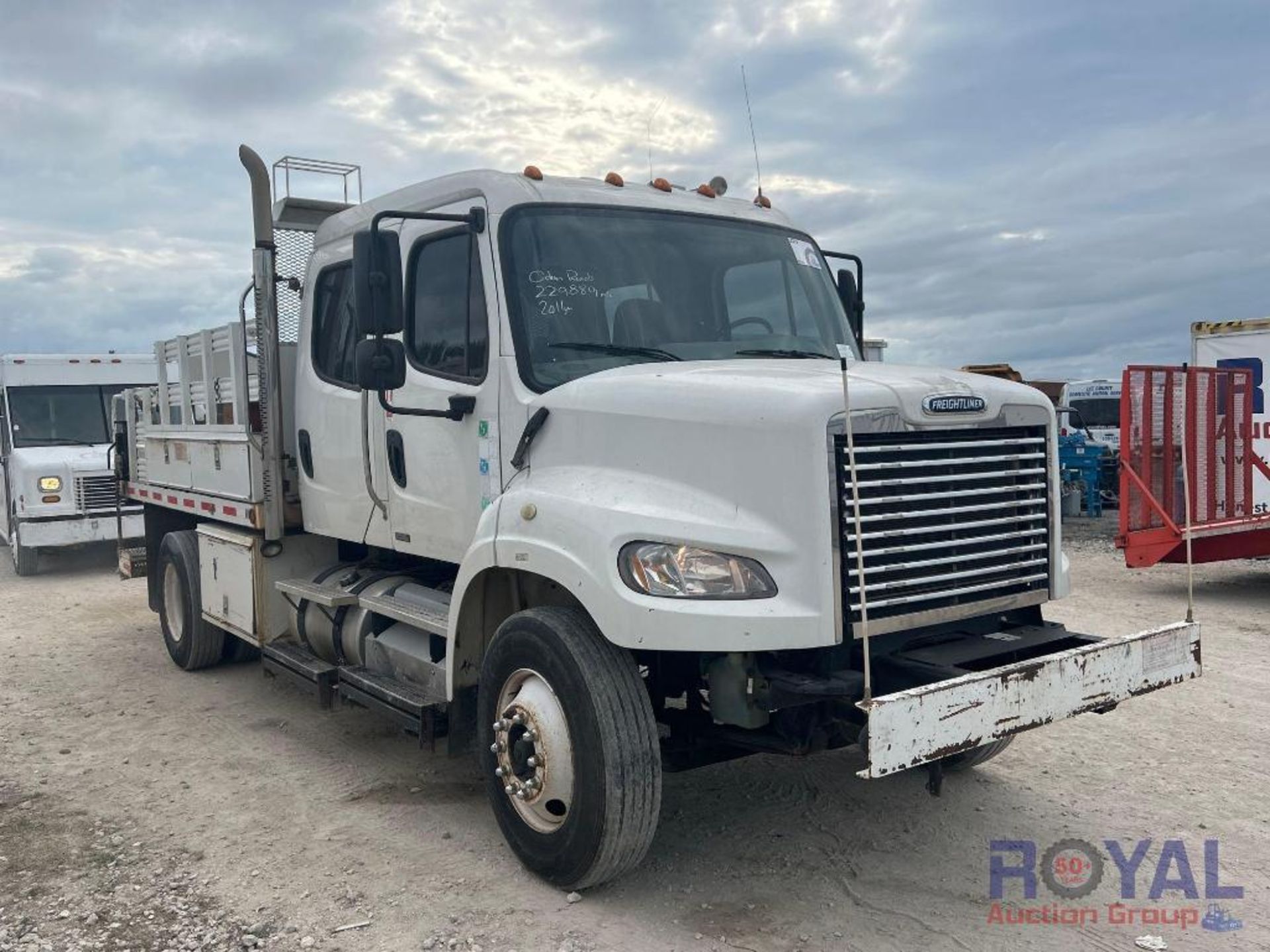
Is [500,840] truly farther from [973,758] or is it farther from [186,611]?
[186,611]

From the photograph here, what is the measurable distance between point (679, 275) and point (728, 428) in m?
1.31

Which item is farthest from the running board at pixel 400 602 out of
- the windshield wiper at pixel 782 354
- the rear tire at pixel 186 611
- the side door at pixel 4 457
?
the side door at pixel 4 457

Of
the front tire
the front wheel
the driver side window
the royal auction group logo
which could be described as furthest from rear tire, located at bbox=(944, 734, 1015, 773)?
the front tire

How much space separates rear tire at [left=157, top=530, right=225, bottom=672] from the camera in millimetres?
7551

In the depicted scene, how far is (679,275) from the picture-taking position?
4.75 m

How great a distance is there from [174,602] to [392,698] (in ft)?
12.4

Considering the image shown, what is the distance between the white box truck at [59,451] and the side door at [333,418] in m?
7.40

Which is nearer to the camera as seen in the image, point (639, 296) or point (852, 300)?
point (639, 296)

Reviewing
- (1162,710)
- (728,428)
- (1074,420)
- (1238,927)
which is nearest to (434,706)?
(728,428)

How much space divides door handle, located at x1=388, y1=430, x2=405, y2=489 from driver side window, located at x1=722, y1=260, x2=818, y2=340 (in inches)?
65.4

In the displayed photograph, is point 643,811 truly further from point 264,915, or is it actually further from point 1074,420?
point 1074,420

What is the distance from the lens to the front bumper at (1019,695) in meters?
3.28

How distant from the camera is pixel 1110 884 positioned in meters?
4.07

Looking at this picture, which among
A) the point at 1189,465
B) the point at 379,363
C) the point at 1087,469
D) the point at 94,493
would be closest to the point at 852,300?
the point at 379,363
